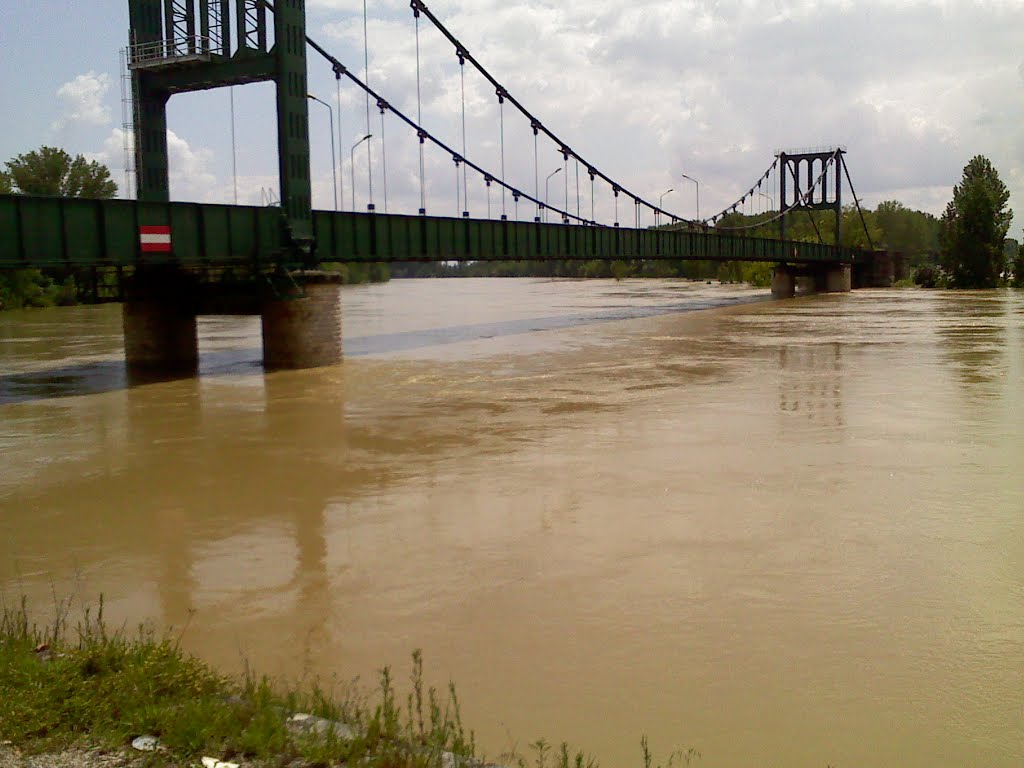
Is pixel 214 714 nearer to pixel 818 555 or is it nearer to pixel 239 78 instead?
pixel 818 555

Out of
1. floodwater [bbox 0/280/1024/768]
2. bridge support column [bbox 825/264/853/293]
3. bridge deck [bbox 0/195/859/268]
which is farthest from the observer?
bridge support column [bbox 825/264/853/293]

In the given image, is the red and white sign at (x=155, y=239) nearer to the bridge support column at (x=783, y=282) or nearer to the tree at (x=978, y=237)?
the bridge support column at (x=783, y=282)

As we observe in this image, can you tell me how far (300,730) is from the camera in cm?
637

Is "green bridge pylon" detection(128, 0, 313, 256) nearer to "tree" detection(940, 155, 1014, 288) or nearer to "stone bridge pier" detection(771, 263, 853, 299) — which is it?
"stone bridge pier" detection(771, 263, 853, 299)

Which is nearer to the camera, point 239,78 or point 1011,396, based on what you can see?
point 1011,396

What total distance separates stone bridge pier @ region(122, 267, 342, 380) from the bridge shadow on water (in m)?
0.90

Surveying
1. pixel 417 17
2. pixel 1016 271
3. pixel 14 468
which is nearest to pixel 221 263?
pixel 14 468

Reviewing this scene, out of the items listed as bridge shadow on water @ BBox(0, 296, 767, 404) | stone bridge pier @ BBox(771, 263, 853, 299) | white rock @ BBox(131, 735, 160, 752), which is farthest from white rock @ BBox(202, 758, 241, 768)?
stone bridge pier @ BBox(771, 263, 853, 299)

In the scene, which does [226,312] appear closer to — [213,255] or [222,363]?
[222,363]

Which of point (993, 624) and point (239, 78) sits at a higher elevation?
point (239, 78)

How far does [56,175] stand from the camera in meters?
94.9

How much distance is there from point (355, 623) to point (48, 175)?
96742 millimetres

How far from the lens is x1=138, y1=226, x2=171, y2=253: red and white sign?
97.5 ft

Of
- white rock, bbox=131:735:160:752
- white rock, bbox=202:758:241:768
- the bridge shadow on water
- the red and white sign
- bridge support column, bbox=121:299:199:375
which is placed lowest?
white rock, bbox=202:758:241:768
